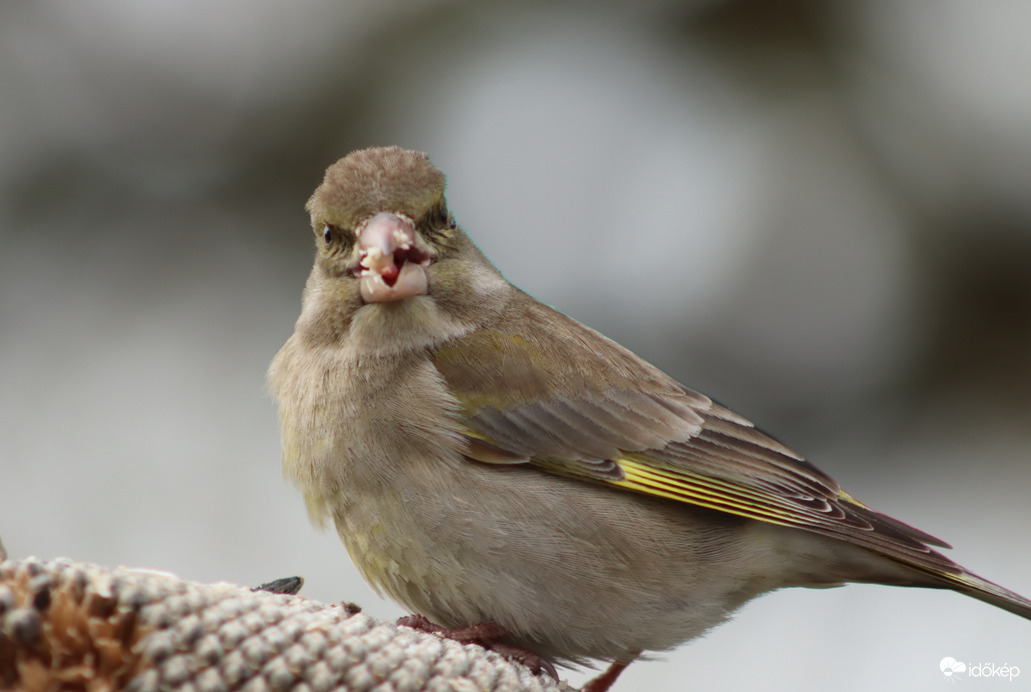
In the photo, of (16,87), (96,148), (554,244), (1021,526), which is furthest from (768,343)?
(16,87)

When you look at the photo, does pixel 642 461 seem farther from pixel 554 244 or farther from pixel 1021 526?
pixel 1021 526

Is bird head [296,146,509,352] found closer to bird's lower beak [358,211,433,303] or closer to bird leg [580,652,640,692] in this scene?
bird's lower beak [358,211,433,303]

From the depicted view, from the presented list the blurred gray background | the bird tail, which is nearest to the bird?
the bird tail

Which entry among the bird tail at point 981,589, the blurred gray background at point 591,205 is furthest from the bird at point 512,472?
the blurred gray background at point 591,205

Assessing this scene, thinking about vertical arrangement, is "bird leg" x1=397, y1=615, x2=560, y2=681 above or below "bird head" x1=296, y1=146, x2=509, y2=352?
below

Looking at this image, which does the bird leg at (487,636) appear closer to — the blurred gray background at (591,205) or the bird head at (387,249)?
the bird head at (387,249)
